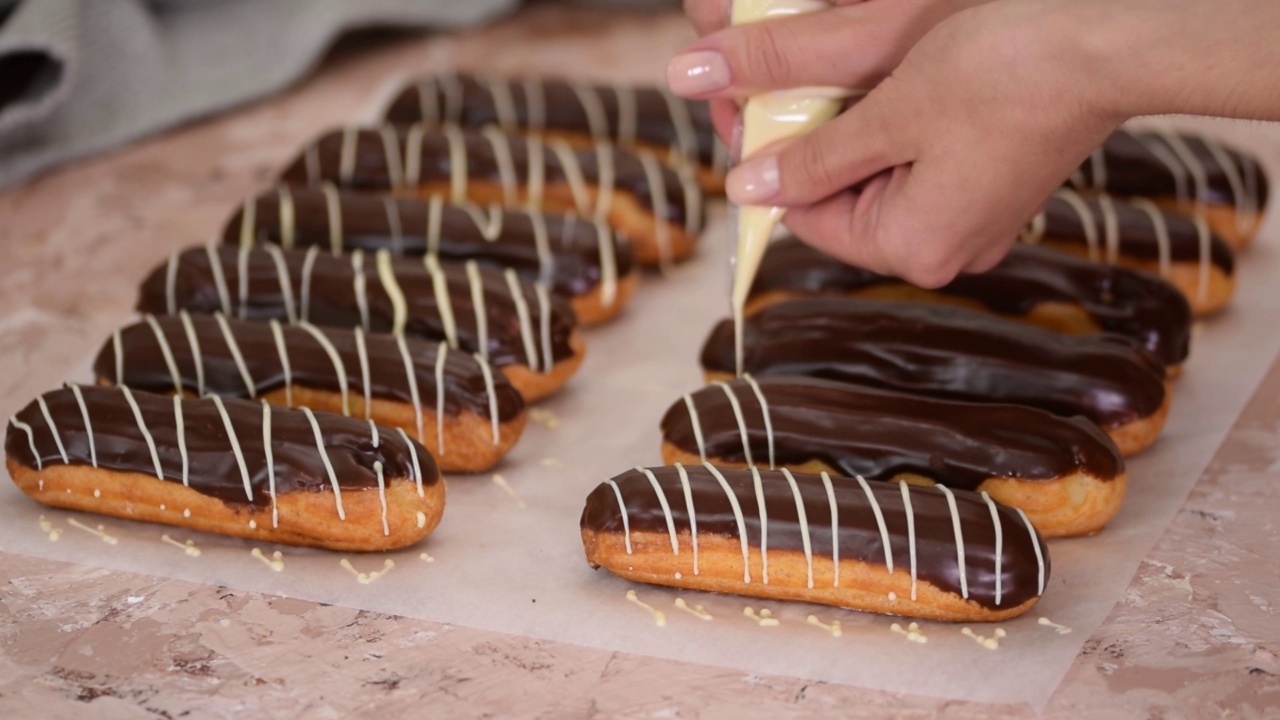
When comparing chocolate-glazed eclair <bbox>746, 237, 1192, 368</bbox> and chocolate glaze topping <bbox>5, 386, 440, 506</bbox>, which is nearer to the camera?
chocolate glaze topping <bbox>5, 386, 440, 506</bbox>

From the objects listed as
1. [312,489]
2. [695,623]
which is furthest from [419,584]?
[695,623]

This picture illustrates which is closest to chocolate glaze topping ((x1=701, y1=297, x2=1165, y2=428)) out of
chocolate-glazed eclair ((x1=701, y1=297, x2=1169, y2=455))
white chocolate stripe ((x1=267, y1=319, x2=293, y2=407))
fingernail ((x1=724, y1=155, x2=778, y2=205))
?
chocolate-glazed eclair ((x1=701, y1=297, x2=1169, y2=455))

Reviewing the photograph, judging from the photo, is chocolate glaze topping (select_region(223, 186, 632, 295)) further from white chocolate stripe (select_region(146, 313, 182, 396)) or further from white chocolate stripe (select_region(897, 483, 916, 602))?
white chocolate stripe (select_region(897, 483, 916, 602))

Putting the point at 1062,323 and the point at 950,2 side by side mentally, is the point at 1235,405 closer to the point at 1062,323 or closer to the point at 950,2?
the point at 1062,323

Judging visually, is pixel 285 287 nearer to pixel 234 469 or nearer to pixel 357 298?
pixel 357 298

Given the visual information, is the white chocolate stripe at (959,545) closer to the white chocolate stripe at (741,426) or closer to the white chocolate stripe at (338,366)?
the white chocolate stripe at (741,426)

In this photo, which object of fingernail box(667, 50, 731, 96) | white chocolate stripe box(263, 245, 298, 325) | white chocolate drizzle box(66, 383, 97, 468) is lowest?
white chocolate drizzle box(66, 383, 97, 468)
